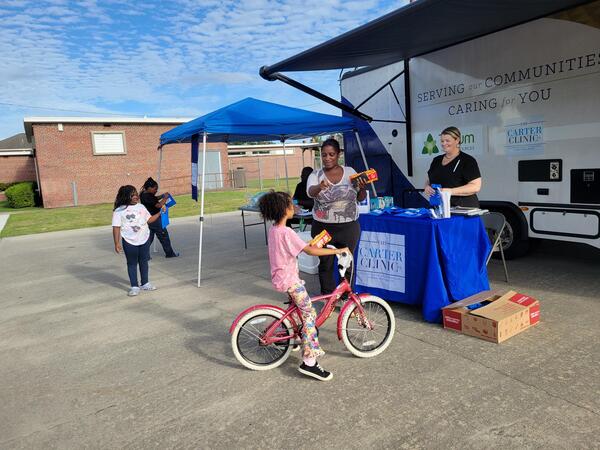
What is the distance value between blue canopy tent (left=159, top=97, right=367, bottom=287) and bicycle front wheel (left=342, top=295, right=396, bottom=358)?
313cm

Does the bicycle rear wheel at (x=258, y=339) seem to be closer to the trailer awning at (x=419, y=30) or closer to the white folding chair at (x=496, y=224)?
the white folding chair at (x=496, y=224)

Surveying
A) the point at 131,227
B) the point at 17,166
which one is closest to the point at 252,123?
the point at 131,227

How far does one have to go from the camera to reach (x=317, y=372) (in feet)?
10.9

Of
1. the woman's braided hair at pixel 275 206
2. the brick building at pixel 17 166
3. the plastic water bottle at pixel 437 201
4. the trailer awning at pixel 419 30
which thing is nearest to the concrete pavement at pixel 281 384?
the plastic water bottle at pixel 437 201

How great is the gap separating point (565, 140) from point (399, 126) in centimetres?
262

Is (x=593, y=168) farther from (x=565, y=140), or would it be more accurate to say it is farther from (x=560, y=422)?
(x=560, y=422)

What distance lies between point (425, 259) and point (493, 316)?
81 centimetres

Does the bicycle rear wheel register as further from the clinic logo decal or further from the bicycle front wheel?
the clinic logo decal

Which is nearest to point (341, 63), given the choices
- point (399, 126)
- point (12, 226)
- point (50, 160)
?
point (399, 126)

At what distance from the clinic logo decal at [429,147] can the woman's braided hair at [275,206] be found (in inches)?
163

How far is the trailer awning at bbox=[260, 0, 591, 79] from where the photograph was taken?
475 cm

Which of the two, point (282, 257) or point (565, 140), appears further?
point (565, 140)

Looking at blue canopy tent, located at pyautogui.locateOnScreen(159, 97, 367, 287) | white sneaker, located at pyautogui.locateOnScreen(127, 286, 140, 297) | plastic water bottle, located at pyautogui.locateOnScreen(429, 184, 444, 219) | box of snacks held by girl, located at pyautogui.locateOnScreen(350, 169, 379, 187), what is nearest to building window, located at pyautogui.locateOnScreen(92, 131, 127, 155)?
blue canopy tent, located at pyautogui.locateOnScreen(159, 97, 367, 287)

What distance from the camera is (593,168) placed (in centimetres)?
500
